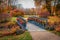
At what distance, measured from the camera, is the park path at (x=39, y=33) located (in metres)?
3.67

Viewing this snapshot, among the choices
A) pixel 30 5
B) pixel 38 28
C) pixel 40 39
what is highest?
pixel 30 5

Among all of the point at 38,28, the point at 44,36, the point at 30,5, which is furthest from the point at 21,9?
the point at 44,36

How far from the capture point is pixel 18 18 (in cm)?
366

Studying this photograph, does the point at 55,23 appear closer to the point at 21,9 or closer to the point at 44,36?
the point at 44,36

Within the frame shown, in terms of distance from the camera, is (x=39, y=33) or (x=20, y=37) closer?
(x=20, y=37)

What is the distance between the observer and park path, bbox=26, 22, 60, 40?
12.0ft

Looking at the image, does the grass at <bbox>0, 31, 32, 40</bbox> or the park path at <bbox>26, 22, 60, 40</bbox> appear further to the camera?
the park path at <bbox>26, 22, 60, 40</bbox>

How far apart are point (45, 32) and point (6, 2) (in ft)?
3.63

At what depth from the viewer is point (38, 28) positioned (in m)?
3.71

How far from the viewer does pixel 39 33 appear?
369 cm

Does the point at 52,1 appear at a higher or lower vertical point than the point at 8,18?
higher

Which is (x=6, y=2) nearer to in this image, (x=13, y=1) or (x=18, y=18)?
(x=13, y=1)

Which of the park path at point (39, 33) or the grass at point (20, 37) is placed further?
the park path at point (39, 33)

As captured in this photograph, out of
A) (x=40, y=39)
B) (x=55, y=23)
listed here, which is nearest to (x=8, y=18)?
(x=40, y=39)
